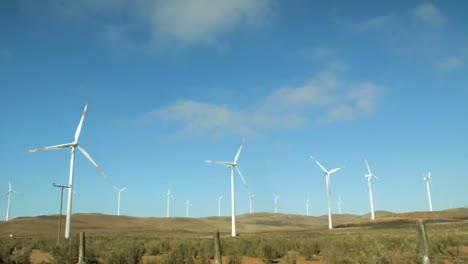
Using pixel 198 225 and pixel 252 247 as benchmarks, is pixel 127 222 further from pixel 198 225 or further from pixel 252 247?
pixel 252 247

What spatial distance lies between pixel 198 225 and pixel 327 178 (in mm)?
101867

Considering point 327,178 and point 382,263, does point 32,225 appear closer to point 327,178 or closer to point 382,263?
point 327,178

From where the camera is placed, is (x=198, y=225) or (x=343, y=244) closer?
(x=343, y=244)

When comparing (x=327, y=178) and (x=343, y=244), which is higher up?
(x=327, y=178)

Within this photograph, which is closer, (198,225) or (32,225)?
(32,225)

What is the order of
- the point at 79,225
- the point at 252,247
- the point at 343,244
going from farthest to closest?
the point at 79,225 < the point at 252,247 < the point at 343,244

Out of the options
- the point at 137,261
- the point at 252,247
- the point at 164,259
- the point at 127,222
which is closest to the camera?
the point at 164,259

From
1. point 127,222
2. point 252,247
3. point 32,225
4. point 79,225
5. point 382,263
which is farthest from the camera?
point 127,222

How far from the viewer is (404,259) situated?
17531 millimetres

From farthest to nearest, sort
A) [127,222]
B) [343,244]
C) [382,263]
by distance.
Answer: [127,222], [343,244], [382,263]

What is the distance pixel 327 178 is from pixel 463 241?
69306 mm

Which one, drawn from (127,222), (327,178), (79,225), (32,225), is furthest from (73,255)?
(127,222)

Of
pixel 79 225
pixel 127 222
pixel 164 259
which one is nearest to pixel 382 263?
pixel 164 259

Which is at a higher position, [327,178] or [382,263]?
[327,178]
